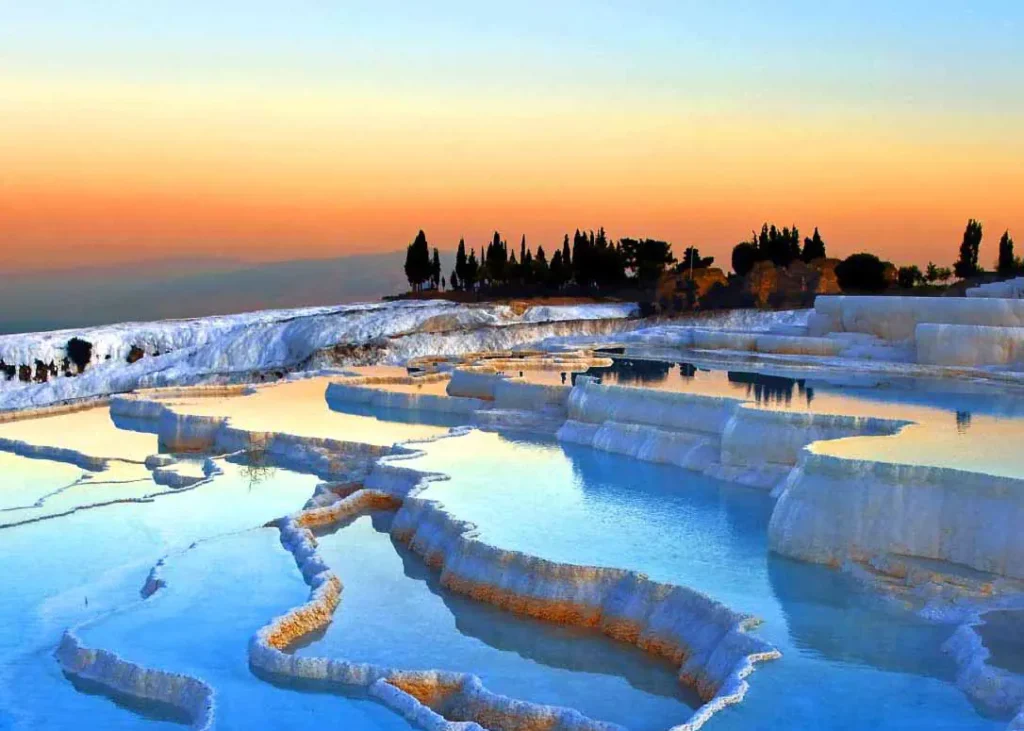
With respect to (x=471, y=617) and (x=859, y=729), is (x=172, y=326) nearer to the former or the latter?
(x=471, y=617)

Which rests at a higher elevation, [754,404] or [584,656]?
[754,404]

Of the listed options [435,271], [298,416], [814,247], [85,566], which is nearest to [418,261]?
[435,271]

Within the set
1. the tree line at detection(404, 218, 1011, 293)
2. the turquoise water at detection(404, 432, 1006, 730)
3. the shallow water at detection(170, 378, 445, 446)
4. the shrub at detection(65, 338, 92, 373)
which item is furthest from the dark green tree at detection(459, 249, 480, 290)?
the turquoise water at detection(404, 432, 1006, 730)

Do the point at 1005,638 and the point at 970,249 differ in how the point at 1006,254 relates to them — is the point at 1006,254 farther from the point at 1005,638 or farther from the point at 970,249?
the point at 1005,638

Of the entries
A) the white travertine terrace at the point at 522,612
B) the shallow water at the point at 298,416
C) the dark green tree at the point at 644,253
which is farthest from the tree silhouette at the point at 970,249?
the white travertine terrace at the point at 522,612

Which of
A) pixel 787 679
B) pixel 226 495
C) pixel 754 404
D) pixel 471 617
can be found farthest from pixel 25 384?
pixel 787 679

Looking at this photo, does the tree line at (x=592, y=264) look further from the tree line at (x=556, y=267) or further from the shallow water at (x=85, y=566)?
the shallow water at (x=85, y=566)

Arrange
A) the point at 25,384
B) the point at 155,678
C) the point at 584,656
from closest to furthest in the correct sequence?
1. the point at 155,678
2. the point at 584,656
3. the point at 25,384
